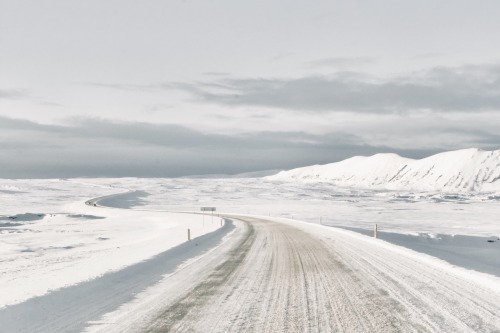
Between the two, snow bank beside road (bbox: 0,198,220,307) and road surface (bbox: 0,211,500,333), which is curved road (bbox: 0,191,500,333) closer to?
road surface (bbox: 0,211,500,333)

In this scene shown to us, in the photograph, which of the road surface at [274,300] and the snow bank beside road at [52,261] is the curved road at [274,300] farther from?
the snow bank beside road at [52,261]

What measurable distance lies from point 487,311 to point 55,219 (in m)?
57.0

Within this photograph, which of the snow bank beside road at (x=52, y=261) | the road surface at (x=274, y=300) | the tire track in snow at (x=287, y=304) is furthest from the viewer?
the snow bank beside road at (x=52, y=261)

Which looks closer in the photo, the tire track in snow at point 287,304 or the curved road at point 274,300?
the tire track in snow at point 287,304

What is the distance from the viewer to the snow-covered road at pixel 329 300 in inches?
281

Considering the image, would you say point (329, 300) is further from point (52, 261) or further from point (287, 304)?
point (52, 261)

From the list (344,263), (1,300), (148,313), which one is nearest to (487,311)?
(148,313)

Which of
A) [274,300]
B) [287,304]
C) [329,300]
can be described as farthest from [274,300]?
[329,300]

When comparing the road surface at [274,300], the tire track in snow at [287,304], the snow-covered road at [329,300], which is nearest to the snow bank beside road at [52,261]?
the road surface at [274,300]

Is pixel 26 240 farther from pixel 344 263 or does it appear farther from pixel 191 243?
pixel 344 263

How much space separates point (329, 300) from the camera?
901cm

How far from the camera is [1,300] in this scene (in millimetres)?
9359

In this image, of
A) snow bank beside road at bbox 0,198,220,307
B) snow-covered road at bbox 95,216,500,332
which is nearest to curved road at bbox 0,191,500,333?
snow-covered road at bbox 95,216,500,332

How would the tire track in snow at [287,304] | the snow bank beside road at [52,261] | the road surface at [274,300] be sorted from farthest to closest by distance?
the snow bank beside road at [52,261], the road surface at [274,300], the tire track in snow at [287,304]
